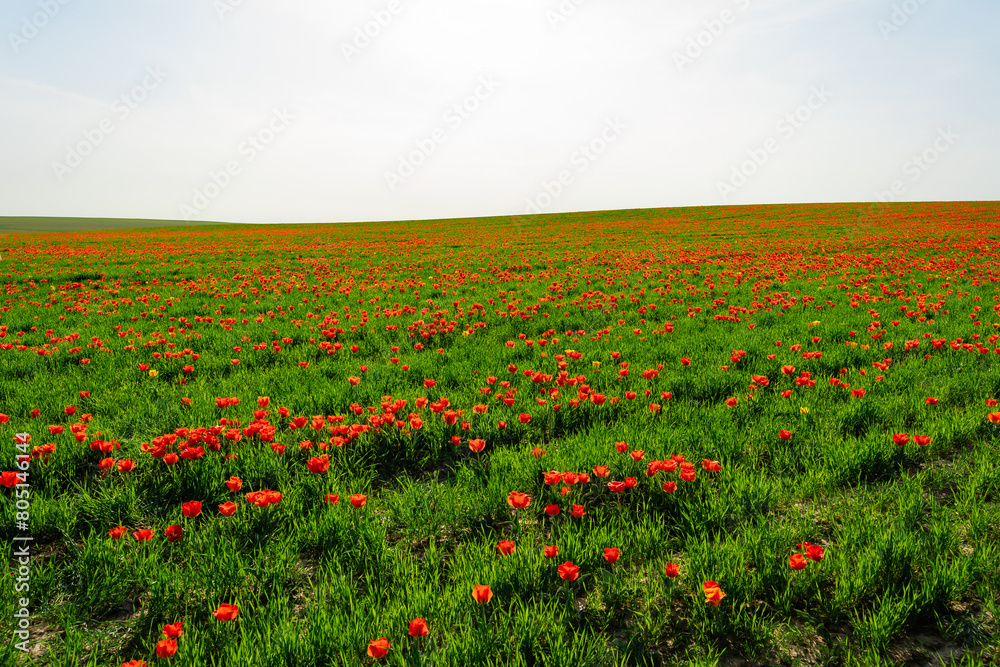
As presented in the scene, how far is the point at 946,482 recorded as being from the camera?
307cm

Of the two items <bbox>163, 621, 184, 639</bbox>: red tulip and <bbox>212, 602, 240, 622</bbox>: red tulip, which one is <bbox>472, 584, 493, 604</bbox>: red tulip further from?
<bbox>163, 621, 184, 639</bbox>: red tulip

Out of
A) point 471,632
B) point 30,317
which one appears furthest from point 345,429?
point 30,317

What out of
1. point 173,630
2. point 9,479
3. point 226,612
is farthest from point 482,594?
point 9,479

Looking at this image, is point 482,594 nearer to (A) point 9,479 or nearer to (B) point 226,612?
(B) point 226,612

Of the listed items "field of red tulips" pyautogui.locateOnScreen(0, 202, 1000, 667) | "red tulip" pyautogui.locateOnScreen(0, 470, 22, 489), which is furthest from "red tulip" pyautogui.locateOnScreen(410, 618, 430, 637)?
"red tulip" pyautogui.locateOnScreen(0, 470, 22, 489)

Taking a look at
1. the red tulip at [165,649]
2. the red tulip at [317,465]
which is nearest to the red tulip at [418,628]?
the red tulip at [165,649]

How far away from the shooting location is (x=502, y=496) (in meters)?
2.99

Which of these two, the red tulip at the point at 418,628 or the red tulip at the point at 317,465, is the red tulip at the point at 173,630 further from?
the red tulip at the point at 317,465

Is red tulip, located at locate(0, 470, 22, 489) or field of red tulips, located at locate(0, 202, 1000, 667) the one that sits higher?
red tulip, located at locate(0, 470, 22, 489)

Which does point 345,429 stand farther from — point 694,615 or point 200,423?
point 694,615

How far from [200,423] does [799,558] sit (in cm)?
426

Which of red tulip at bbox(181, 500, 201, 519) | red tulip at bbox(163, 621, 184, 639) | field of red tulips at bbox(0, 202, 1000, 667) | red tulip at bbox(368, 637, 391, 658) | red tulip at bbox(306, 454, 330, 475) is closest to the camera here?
red tulip at bbox(368, 637, 391, 658)

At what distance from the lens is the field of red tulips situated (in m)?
2.08

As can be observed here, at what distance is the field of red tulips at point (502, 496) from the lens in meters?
2.08
